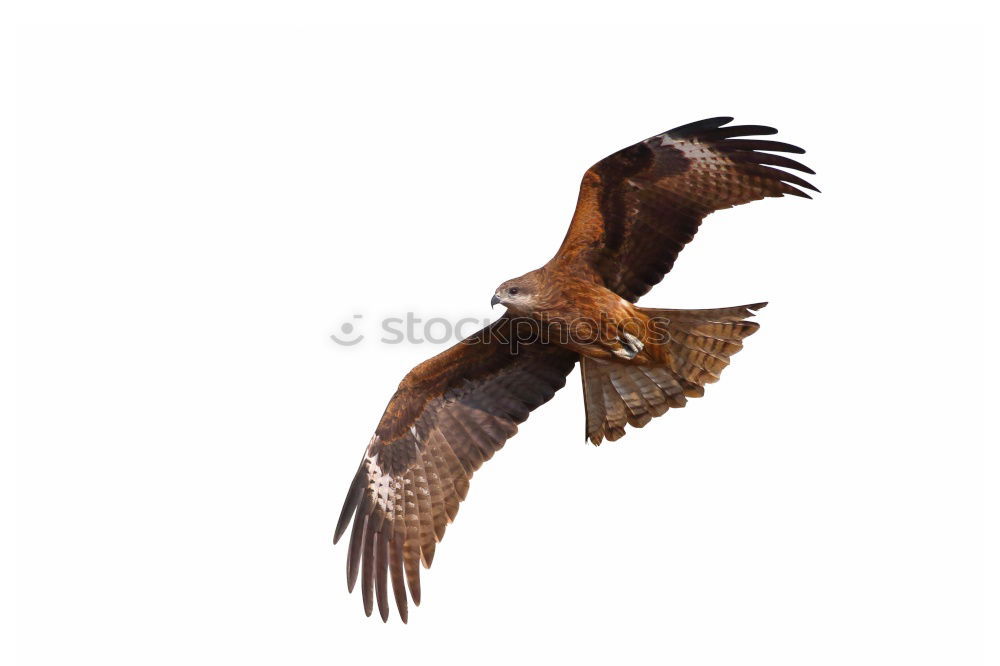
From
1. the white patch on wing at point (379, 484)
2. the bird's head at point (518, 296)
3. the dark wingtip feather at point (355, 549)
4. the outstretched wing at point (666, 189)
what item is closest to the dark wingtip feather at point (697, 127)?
the outstretched wing at point (666, 189)

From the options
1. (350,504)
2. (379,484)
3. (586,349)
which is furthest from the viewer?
(379,484)

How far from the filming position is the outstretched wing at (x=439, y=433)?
354 inches

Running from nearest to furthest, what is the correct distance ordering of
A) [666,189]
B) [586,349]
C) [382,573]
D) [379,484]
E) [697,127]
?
[697,127]
[666,189]
[586,349]
[382,573]
[379,484]

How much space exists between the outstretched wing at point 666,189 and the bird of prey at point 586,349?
11mm

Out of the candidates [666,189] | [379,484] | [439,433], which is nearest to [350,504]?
[379,484]

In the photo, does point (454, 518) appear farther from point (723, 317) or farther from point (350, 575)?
point (723, 317)

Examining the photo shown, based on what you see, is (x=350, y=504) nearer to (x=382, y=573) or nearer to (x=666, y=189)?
(x=382, y=573)

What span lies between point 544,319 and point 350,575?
8.65 feet

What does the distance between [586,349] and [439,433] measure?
5.04 feet

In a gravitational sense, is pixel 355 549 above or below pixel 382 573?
above

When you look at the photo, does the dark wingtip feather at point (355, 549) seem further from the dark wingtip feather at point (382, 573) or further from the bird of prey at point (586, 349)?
the dark wingtip feather at point (382, 573)

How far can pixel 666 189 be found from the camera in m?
8.46

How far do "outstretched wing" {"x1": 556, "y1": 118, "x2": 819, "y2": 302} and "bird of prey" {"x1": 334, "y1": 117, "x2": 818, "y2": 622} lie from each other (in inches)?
0.4

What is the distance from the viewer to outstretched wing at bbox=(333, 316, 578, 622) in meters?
9.00
